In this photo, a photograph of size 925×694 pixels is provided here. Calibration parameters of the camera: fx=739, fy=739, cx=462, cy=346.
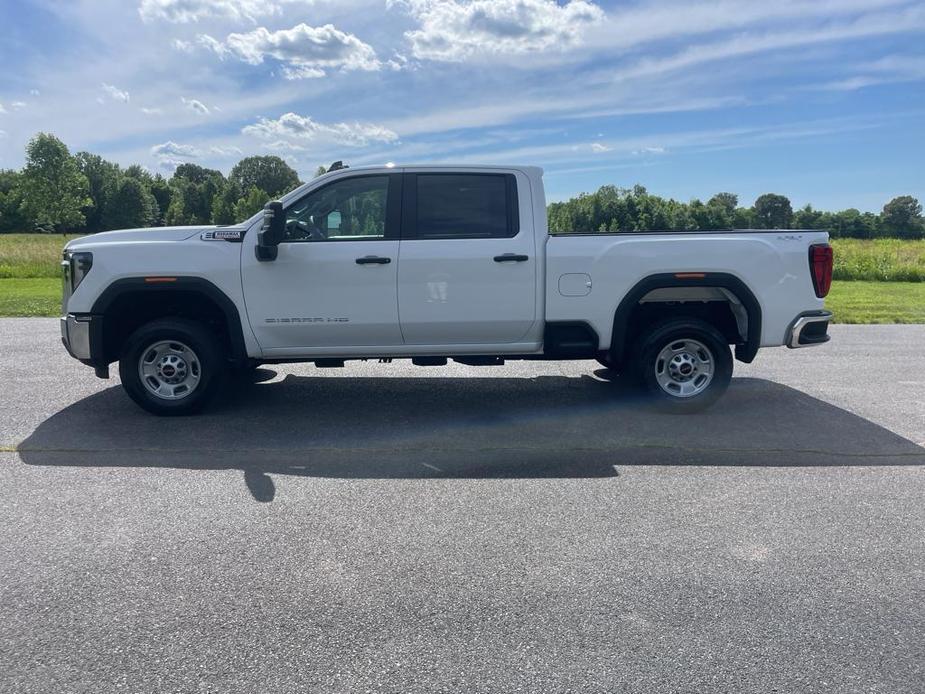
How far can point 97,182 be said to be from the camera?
9325 centimetres

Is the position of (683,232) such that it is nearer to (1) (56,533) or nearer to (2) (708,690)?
(2) (708,690)

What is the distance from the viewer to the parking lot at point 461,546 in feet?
9.68

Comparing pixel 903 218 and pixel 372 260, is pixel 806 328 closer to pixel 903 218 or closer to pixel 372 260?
pixel 372 260

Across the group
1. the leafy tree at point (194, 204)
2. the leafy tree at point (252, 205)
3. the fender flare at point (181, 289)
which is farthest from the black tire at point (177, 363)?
the leafy tree at point (194, 204)

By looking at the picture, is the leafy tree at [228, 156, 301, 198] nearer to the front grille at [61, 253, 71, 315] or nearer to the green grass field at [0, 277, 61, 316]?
the green grass field at [0, 277, 61, 316]

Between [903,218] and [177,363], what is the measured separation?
2210 inches

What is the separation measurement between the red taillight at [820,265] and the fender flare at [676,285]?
0.55m

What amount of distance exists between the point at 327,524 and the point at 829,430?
14.3 ft

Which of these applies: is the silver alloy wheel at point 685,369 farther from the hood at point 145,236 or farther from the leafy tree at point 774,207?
the leafy tree at point 774,207

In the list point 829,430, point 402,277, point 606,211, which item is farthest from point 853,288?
point 606,211

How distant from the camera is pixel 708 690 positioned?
279 cm

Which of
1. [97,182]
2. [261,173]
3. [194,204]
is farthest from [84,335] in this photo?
[97,182]

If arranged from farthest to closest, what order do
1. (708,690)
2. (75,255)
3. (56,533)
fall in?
1. (75,255)
2. (56,533)
3. (708,690)

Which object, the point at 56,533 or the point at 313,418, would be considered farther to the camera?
the point at 313,418
